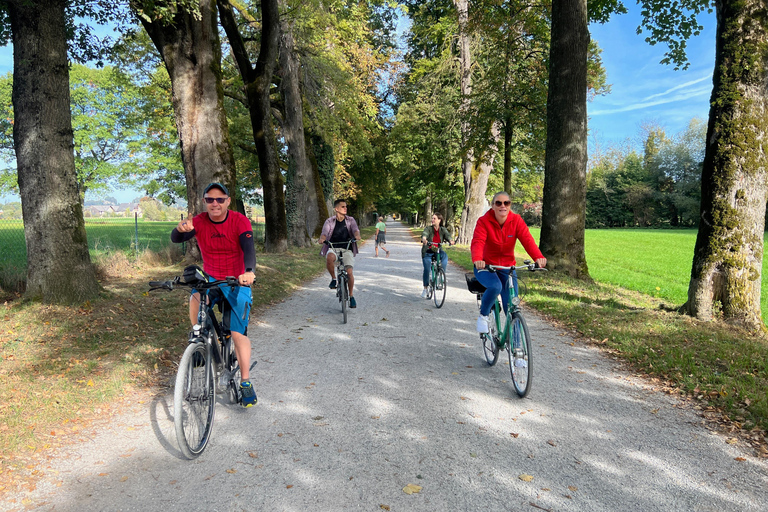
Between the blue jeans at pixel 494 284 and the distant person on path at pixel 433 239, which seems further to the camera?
the distant person on path at pixel 433 239

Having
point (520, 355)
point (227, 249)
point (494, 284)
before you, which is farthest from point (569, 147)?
point (227, 249)

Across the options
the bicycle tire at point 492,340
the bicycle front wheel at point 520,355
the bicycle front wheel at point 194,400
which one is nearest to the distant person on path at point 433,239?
the bicycle tire at point 492,340

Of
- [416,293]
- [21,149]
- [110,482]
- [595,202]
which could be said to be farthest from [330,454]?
[595,202]

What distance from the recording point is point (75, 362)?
196 inches

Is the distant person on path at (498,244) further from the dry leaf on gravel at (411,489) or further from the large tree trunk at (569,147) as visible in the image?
the large tree trunk at (569,147)

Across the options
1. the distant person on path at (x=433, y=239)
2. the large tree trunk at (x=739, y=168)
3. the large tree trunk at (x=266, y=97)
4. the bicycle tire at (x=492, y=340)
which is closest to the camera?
the bicycle tire at (x=492, y=340)

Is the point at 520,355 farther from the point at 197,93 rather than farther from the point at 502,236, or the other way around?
the point at 197,93

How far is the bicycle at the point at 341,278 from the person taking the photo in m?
7.71

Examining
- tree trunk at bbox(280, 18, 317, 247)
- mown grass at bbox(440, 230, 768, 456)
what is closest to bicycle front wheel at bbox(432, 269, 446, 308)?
mown grass at bbox(440, 230, 768, 456)

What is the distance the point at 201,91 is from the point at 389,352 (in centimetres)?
720

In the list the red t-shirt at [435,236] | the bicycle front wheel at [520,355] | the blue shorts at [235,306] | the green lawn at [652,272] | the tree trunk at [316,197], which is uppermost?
the tree trunk at [316,197]

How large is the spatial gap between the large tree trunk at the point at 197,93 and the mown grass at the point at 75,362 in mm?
2993

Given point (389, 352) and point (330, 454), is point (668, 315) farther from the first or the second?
point (330, 454)

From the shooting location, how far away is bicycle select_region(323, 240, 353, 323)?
7715mm
